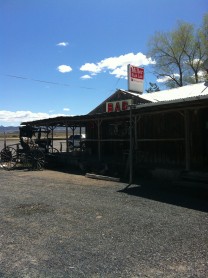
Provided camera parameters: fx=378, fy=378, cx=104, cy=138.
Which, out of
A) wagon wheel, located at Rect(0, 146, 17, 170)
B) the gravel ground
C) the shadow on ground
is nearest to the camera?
the gravel ground

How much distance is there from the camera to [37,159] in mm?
18141

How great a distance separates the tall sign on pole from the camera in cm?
2231

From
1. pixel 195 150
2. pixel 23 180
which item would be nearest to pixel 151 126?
pixel 195 150

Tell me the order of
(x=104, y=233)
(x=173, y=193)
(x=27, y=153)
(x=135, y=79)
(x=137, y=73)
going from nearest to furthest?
(x=104, y=233) → (x=173, y=193) → (x=27, y=153) → (x=135, y=79) → (x=137, y=73)

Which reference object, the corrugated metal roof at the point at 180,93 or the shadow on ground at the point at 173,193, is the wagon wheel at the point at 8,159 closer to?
the corrugated metal roof at the point at 180,93

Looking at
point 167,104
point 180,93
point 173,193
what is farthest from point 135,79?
point 173,193

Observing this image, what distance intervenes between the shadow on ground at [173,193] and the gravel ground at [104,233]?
0.08ft

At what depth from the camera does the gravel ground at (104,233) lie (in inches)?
201

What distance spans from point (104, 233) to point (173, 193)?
445 cm

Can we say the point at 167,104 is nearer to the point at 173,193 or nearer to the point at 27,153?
the point at 173,193

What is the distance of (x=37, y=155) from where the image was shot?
727 inches

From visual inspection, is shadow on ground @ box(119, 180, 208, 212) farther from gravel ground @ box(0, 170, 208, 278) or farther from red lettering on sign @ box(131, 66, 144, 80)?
red lettering on sign @ box(131, 66, 144, 80)

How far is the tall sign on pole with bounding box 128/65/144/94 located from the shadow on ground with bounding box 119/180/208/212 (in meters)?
10.3

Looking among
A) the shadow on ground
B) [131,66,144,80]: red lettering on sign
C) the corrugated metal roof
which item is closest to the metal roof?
the corrugated metal roof
